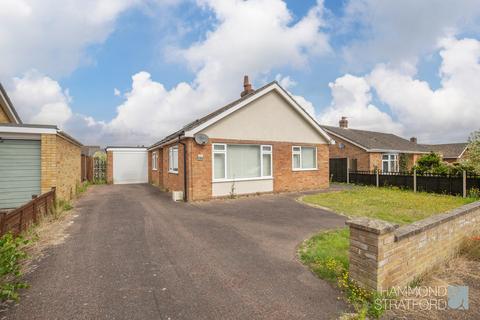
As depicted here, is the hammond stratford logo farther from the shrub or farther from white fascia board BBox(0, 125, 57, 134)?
white fascia board BBox(0, 125, 57, 134)

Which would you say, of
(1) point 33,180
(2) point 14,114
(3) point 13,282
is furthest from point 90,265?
(2) point 14,114

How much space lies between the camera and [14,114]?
1312 centimetres

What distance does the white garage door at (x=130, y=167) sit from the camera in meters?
19.5

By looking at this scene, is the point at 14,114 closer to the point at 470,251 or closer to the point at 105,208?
the point at 105,208

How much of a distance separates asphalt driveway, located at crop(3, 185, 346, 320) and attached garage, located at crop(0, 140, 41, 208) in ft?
10.1

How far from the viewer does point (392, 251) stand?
3367mm

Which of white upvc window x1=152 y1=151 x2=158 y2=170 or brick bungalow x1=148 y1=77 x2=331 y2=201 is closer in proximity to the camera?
brick bungalow x1=148 y1=77 x2=331 y2=201

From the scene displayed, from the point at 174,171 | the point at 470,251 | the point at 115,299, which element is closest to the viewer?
the point at 115,299

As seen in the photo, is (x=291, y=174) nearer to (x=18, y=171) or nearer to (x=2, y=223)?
(x=2, y=223)

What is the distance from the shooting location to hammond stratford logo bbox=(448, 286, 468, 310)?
3.24 metres

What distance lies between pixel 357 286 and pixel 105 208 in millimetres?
8936

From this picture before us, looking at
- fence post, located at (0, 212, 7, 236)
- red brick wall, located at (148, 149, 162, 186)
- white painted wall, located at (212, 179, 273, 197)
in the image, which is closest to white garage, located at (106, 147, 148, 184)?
red brick wall, located at (148, 149, 162, 186)

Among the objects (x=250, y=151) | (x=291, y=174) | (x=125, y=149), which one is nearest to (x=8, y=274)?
(x=250, y=151)

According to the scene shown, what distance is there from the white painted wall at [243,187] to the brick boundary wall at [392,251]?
7866 millimetres
